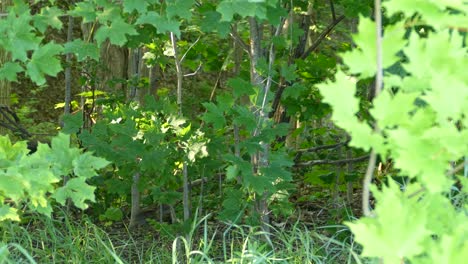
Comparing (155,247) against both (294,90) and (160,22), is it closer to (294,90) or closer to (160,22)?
(294,90)

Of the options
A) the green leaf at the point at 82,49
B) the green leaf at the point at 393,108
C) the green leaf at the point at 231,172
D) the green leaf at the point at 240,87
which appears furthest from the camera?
the green leaf at the point at 240,87

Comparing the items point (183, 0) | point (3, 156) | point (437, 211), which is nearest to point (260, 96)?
point (183, 0)

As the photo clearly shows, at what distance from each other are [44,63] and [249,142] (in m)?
1.40

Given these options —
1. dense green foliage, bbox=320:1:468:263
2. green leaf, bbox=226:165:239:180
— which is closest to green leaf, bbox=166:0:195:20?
green leaf, bbox=226:165:239:180

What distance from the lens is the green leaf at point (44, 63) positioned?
10.5 feet

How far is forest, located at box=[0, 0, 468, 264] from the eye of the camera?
75.6 inches

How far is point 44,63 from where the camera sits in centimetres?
324

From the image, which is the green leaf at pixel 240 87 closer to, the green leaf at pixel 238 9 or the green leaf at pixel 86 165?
the green leaf at pixel 238 9

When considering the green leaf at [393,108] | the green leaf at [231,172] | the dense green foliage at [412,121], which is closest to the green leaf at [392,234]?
the dense green foliage at [412,121]

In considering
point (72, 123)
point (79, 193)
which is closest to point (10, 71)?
point (79, 193)

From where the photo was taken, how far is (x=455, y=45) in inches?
77.7

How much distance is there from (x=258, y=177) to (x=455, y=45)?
8.02ft

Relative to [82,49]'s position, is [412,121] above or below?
above

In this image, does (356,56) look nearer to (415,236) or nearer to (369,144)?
(369,144)
